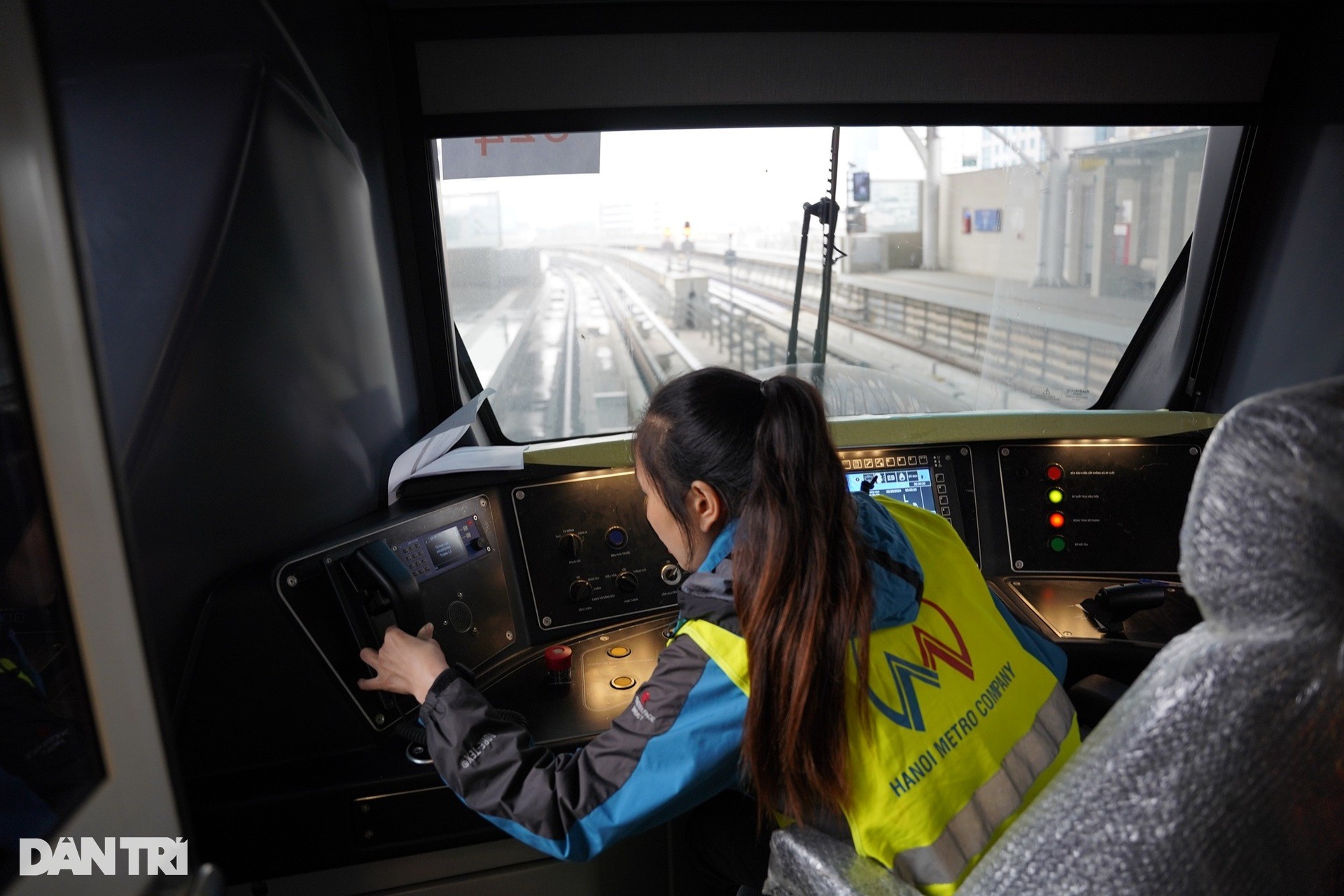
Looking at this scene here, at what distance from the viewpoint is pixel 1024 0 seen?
195 cm

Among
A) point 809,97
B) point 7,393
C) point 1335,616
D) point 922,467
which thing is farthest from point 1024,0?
point 7,393

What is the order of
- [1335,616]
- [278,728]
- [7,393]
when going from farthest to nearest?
[278,728] → [7,393] → [1335,616]

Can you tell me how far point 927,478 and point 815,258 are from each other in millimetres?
707

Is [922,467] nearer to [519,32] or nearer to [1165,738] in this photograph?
[519,32]

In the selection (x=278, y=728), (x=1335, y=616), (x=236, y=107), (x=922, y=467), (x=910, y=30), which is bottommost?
(x=278, y=728)

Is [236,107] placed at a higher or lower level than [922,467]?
higher

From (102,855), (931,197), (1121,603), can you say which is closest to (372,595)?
(102,855)

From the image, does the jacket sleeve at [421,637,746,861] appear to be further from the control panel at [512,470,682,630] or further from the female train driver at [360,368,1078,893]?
the control panel at [512,470,682,630]

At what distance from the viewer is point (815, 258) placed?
2383 millimetres

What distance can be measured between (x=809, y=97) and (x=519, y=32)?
657mm

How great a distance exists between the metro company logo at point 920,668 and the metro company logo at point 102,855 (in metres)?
0.69

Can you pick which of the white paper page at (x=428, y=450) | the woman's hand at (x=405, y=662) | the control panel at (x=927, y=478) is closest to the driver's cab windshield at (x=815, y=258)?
the white paper page at (x=428, y=450)

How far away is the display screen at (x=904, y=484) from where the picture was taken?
2023mm

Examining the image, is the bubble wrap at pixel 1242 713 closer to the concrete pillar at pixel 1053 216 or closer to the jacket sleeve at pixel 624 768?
the jacket sleeve at pixel 624 768
